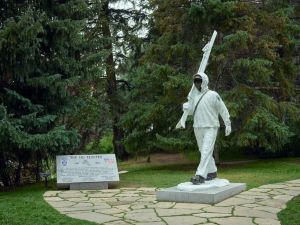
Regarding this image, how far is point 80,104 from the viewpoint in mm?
10672

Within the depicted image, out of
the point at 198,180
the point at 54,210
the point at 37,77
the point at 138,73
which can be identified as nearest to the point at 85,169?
the point at 37,77

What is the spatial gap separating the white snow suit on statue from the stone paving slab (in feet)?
2.99

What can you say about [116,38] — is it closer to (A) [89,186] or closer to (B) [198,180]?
(A) [89,186]

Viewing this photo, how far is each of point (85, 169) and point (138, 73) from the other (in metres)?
6.04

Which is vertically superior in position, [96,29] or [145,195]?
[96,29]

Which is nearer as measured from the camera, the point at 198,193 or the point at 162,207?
the point at 162,207

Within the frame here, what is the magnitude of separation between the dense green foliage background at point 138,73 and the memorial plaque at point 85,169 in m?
0.43

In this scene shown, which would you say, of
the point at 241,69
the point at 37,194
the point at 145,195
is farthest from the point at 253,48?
the point at 37,194

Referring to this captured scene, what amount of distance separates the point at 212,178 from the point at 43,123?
3.66 m

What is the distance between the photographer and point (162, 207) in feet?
23.4

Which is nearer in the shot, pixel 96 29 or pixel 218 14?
pixel 218 14

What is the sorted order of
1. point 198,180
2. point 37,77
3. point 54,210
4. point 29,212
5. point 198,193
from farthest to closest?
point 37,77, point 198,180, point 198,193, point 54,210, point 29,212

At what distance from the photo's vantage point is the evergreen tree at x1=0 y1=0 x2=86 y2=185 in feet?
28.8

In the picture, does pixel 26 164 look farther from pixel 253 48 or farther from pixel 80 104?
pixel 253 48
